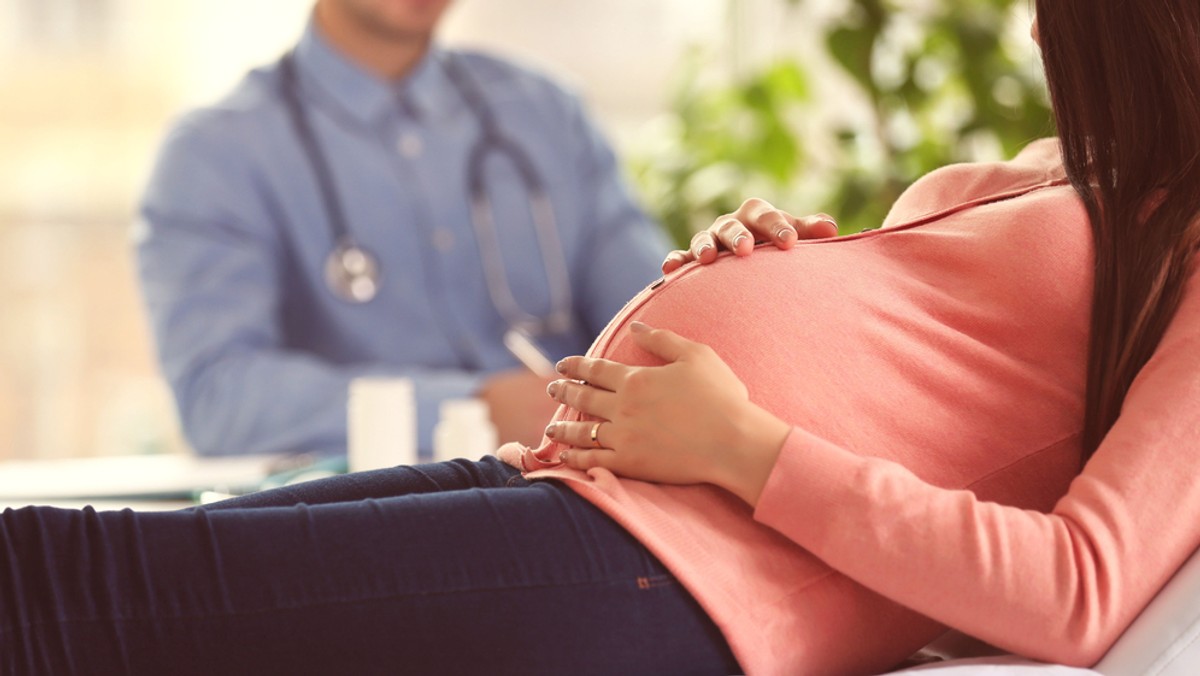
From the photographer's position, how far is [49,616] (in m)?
0.80

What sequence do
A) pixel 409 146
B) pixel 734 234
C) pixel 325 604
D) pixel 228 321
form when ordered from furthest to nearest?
pixel 409 146, pixel 228 321, pixel 734 234, pixel 325 604

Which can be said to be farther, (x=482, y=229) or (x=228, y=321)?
(x=482, y=229)

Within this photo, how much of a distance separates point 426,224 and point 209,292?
1.36ft

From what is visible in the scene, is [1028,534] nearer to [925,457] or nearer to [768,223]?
[925,457]

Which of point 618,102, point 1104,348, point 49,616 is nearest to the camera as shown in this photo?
point 49,616

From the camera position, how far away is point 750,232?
1090mm

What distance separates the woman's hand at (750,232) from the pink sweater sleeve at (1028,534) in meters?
0.22

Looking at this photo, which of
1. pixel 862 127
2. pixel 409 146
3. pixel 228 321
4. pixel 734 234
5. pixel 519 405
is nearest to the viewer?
pixel 734 234

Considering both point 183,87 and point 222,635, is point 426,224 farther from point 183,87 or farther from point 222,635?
point 222,635

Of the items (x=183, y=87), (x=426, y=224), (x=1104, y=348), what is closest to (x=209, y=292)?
(x=426, y=224)

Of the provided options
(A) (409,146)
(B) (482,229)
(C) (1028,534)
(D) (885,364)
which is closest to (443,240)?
(B) (482,229)

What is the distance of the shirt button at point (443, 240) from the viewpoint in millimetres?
2393

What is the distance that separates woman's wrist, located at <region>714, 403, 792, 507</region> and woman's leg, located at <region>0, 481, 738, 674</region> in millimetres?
77

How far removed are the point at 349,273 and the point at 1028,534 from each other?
1.65 metres
